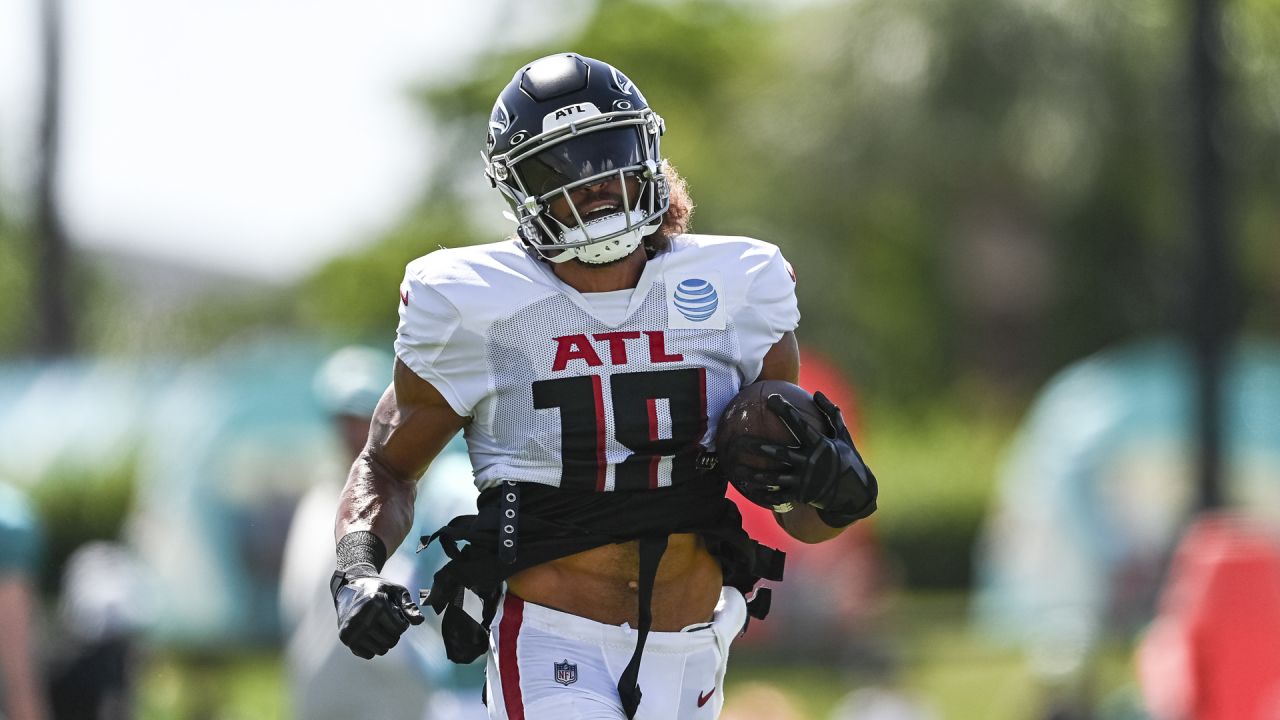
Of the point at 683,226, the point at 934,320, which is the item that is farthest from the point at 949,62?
the point at 683,226

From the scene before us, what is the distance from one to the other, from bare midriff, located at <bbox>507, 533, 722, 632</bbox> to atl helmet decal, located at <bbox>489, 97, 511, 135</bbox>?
3.03ft

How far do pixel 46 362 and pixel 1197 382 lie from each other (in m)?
13.5

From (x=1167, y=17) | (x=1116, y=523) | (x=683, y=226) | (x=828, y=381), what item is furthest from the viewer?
(x=1167, y=17)

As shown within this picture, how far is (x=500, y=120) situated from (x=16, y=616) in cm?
240

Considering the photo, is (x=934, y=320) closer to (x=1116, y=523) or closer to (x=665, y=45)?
(x=665, y=45)

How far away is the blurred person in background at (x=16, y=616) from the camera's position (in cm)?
529

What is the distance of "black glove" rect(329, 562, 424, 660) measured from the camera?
3.48m

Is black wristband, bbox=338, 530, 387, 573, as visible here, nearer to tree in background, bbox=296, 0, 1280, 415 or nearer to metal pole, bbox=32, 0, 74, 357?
metal pole, bbox=32, 0, 74, 357

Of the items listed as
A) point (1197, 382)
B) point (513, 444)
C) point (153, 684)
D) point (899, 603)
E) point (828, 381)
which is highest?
point (513, 444)

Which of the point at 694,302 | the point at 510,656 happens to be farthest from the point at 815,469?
the point at 510,656

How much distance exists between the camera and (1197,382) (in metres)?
9.41

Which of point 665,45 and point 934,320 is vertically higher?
point 665,45

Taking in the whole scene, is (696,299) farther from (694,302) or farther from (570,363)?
(570,363)

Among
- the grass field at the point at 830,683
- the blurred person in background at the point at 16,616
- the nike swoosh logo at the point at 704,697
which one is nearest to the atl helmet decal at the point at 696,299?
the nike swoosh logo at the point at 704,697
